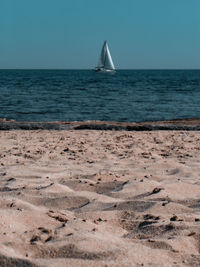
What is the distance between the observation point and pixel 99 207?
316cm

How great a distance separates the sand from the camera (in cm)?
217

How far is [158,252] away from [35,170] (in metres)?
2.57

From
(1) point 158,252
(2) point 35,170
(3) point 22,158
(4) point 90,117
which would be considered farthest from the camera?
(4) point 90,117

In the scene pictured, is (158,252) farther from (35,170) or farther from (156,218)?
(35,170)

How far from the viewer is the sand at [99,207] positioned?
2.17m

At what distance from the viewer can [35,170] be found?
4.54m

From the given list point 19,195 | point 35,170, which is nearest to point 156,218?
point 19,195
